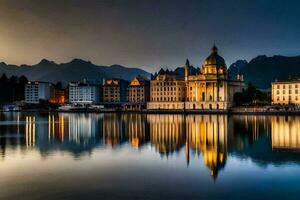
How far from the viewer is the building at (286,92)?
95.9 metres

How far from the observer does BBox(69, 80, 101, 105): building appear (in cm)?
13888

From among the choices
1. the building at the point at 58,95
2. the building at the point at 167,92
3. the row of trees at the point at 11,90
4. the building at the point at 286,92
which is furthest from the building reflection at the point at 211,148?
the building at the point at 58,95

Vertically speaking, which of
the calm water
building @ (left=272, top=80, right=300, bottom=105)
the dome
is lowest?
the calm water

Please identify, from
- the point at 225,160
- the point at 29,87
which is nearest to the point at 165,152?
the point at 225,160

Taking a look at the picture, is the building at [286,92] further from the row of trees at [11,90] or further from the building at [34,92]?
the row of trees at [11,90]

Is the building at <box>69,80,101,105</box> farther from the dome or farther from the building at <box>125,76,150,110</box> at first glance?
the dome

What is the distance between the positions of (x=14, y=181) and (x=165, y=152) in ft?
39.1

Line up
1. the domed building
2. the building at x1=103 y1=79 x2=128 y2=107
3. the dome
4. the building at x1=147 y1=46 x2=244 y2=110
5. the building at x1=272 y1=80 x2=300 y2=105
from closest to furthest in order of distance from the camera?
the building at x1=272 y1=80 x2=300 y2=105 → the domed building → the building at x1=147 y1=46 x2=244 y2=110 → the dome → the building at x1=103 y1=79 x2=128 y2=107

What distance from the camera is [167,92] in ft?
371

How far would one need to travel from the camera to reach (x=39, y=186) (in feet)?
57.0

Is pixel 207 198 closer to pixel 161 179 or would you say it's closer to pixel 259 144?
pixel 161 179

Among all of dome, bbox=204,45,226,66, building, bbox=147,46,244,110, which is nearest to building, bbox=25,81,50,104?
building, bbox=147,46,244,110

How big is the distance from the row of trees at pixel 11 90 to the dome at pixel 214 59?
7580 cm

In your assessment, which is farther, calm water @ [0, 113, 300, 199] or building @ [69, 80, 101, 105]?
building @ [69, 80, 101, 105]
